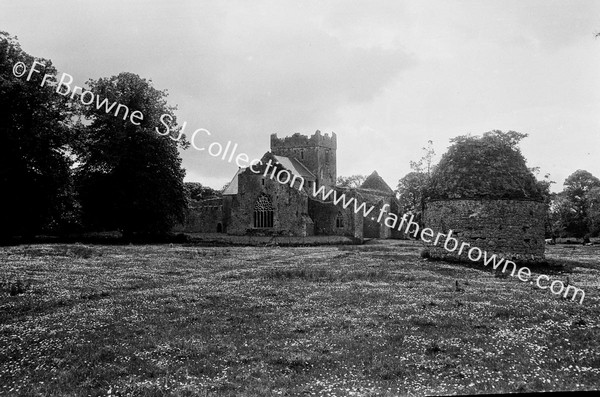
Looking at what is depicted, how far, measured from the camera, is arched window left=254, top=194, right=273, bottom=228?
6494cm

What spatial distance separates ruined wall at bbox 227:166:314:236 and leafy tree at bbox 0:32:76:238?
83.4 feet

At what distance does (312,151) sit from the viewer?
87125mm

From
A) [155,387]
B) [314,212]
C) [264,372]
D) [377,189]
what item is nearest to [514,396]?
[264,372]

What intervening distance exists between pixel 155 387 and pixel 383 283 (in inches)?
521

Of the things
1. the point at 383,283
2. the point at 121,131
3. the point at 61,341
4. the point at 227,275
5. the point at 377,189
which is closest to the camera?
the point at 61,341

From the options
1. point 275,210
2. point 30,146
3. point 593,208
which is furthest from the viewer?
point 593,208

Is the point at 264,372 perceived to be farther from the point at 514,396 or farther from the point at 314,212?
the point at 314,212

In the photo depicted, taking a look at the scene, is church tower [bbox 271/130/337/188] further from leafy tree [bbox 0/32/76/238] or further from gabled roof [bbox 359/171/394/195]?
leafy tree [bbox 0/32/76/238]

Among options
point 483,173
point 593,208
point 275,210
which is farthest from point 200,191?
point 483,173

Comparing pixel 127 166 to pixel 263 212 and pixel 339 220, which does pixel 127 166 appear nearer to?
pixel 263 212

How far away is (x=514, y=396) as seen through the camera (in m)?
6.34

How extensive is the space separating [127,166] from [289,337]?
4356 centimetres

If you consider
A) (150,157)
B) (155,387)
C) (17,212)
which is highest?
(150,157)

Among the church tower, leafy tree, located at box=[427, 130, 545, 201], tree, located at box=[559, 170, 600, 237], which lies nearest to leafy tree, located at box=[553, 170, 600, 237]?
tree, located at box=[559, 170, 600, 237]
